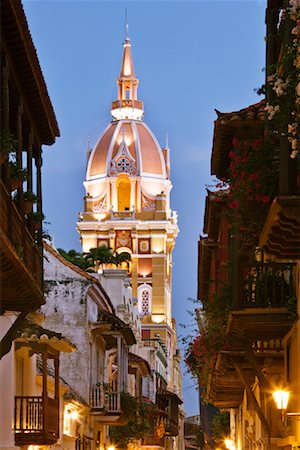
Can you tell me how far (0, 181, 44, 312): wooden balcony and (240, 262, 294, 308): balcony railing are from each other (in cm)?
319

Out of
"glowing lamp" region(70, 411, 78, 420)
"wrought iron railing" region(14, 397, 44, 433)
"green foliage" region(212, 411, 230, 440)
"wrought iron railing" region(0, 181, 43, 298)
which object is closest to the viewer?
"wrought iron railing" region(0, 181, 43, 298)

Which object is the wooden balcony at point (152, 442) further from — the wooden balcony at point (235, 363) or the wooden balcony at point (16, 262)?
the wooden balcony at point (16, 262)

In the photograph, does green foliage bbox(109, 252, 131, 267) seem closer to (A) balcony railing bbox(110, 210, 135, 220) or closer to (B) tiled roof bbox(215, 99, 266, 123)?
(A) balcony railing bbox(110, 210, 135, 220)

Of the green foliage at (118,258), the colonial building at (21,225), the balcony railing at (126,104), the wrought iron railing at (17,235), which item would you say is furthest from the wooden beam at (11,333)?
the balcony railing at (126,104)

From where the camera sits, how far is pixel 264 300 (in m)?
18.7

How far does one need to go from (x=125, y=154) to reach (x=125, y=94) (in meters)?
14.4

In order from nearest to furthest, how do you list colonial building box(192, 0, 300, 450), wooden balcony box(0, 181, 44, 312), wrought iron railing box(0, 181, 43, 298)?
colonial building box(192, 0, 300, 450), wooden balcony box(0, 181, 44, 312), wrought iron railing box(0, 181, 43, 298)

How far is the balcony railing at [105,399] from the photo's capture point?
40.2 meters

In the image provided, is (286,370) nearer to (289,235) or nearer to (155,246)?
(289,235)

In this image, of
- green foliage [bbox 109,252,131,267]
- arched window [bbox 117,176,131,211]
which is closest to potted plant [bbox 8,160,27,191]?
green foliage [bbox 109,252,131,267]

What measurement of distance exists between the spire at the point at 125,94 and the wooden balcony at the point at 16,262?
104m

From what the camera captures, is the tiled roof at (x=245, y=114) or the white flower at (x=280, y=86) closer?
the white flower at (x=280, y=86)

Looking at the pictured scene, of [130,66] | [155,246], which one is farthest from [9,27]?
[130,66]

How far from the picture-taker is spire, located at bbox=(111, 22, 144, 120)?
404 feet
